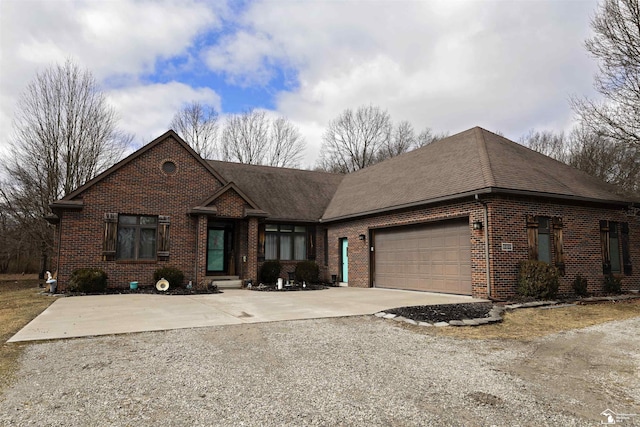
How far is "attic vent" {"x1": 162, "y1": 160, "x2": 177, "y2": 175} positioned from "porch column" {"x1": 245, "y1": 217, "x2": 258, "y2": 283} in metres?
3.51

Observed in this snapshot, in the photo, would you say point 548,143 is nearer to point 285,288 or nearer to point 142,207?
point 285,288

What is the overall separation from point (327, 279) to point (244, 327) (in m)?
11.3

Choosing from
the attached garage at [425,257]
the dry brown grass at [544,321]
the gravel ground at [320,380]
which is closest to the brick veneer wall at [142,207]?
the attached garage at [425,257]

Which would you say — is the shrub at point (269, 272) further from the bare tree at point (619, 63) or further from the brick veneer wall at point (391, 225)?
the bare tree at point (619, 63)

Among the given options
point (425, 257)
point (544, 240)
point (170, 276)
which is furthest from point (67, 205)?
point (544, 240)

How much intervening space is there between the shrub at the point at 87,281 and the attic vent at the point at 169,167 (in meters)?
4.32

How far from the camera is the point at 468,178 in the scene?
1246 centimetres

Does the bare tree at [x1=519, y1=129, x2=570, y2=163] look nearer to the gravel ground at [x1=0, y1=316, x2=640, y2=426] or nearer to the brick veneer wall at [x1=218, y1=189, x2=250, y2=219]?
the brick veneer wall at [x1=218, y1=189, x2=250, y2=219]

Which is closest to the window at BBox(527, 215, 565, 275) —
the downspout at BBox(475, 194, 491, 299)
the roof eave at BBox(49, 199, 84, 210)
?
the downspout at BBox(475, 194, 491, 299)

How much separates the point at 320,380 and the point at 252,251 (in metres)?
11.9

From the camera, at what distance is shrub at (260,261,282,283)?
16859mm

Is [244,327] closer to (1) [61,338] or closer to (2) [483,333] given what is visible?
(1) [61,338]

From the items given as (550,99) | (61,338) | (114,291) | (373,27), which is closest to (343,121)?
(550,99)

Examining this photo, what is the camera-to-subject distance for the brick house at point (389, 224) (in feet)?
38.7
